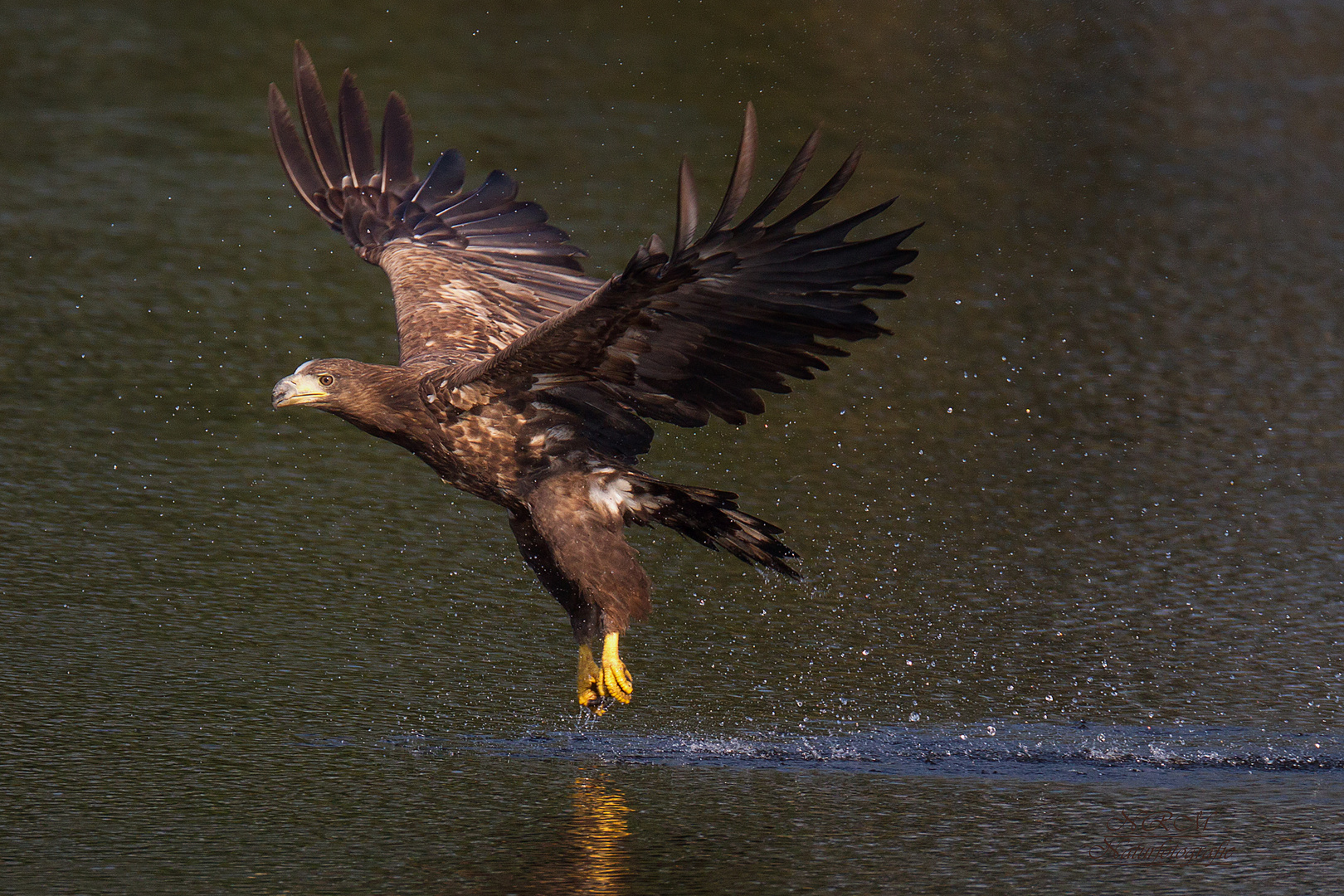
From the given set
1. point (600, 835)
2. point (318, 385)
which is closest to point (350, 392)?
point (318, 385)

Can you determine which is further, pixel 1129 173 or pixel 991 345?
pixel 1129 173

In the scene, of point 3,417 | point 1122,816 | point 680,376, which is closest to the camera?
point 1122,816

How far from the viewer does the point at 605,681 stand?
527cm

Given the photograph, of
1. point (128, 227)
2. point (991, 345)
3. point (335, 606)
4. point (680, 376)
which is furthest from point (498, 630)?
point (128, 227)

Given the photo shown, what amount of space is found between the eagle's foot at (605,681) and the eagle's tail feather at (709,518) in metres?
0.39

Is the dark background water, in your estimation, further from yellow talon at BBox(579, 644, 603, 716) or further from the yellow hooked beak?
the yellow hooked beak

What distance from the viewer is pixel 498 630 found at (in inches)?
234

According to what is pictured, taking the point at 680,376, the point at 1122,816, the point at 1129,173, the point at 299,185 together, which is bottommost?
the point at 1122,816

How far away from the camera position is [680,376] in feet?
16.5

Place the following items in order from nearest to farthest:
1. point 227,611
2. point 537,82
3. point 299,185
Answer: point 227,611
point 299,185
point 537,82

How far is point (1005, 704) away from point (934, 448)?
2.33m

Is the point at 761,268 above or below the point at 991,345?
below

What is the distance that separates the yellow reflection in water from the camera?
4.10 meters

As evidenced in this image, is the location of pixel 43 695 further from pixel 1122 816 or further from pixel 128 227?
pixel 128 227
